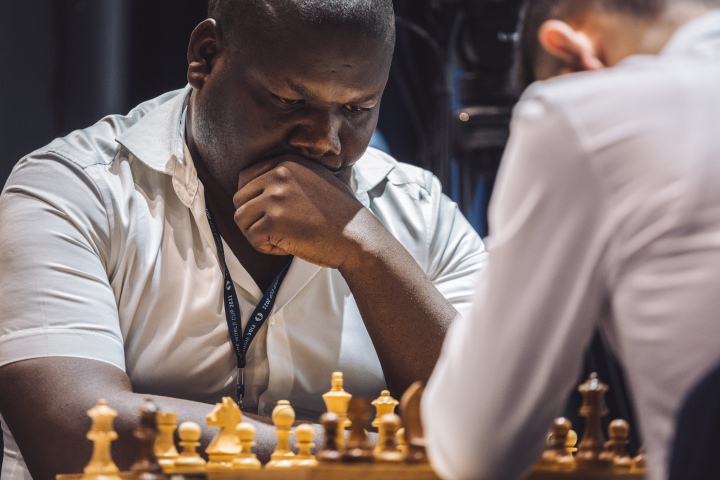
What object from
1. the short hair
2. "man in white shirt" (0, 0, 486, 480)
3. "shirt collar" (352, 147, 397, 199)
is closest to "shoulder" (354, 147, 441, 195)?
"shirt collar" (352, 147, 397, 199)

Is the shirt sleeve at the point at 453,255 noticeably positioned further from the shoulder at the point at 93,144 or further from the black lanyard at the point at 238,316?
the shoulder at the point at 93,144

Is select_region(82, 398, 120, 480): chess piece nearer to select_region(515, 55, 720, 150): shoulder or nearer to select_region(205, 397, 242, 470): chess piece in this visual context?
select_region(205, 397, 242, 470): chess piece

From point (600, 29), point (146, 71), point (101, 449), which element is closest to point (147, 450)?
point (101, 449)

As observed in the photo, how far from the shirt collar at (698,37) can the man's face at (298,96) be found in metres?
1.08

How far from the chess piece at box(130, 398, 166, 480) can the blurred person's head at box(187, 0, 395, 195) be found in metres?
0.96

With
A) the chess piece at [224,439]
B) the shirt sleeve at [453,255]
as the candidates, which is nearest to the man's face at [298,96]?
the shirt sleeve at [453,255]

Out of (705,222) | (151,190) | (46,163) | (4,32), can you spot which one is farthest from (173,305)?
(4,32)

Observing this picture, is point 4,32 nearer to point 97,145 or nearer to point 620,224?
point 97,145

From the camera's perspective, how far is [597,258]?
0.97m

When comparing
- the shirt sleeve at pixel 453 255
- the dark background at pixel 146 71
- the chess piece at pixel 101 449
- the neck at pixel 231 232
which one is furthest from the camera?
the dark background at pixel 146 71

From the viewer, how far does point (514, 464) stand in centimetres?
102

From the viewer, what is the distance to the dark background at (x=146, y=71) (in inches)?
135

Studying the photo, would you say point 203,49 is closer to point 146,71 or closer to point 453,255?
point 453,255

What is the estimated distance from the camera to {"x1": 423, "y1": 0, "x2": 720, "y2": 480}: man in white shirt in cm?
95
